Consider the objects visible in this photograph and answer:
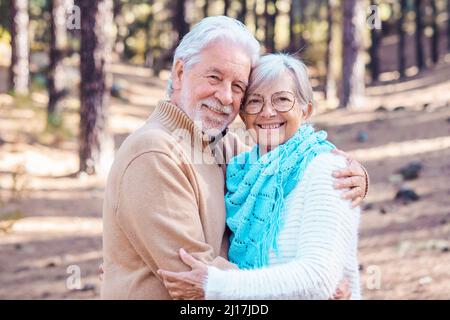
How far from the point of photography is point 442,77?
25.0 meters

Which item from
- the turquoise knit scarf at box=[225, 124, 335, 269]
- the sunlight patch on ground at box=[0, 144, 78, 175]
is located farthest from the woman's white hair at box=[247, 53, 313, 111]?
the sunlight patch on ground at box=[0, 144, 78, 175]

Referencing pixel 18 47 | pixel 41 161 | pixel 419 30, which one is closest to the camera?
pixel 41 161

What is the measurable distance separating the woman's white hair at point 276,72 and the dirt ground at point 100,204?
412 cm

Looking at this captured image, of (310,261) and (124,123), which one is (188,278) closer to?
(310,261)

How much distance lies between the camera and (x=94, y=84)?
484 inches

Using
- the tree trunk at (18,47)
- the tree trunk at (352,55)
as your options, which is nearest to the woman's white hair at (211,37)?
the tree trunk at (18,47)

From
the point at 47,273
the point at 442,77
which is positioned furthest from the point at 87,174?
the point at 442,77

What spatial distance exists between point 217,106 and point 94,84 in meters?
9.30

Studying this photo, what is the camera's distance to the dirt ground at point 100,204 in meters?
7.70

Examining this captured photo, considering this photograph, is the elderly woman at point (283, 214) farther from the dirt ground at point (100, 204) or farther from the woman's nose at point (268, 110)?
the dirt ground at point (100, 204)

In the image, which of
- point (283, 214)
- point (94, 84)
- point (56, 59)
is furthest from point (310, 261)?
point (56, 59)

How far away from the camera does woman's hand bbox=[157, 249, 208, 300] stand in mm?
2877
